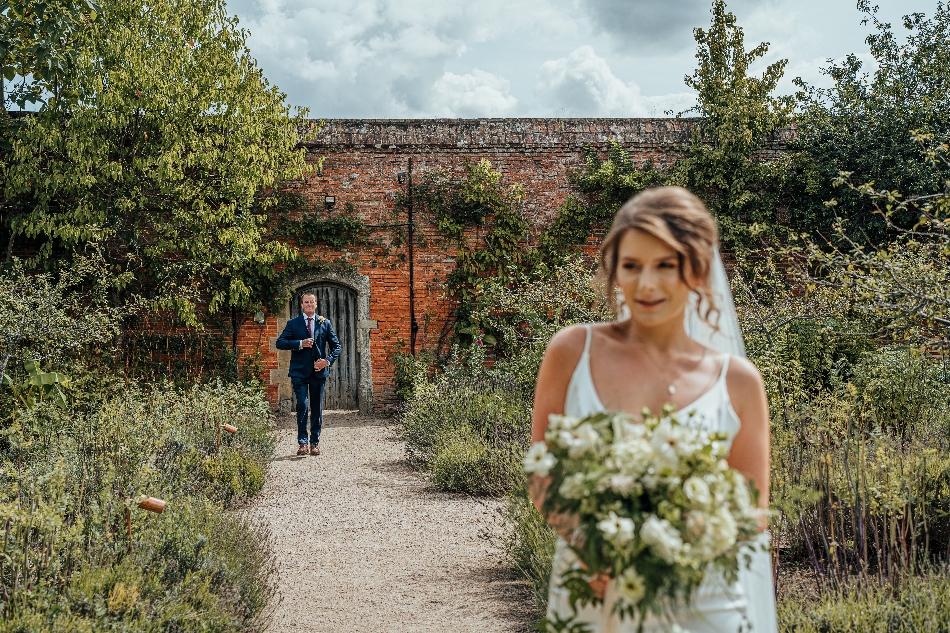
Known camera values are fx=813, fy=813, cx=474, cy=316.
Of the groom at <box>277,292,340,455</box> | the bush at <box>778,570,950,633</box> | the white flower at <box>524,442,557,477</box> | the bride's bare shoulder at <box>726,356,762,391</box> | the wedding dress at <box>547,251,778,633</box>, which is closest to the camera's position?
the white flower at <box>524,442,557,477</box>

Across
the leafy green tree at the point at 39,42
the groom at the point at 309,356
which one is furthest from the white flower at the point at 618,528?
the leafy green tree at the point at 39,42

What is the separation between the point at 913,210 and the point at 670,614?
1167 cm

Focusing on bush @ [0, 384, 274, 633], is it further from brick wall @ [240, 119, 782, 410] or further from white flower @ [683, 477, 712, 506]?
brick wall @ [240, 119, 782, 410]

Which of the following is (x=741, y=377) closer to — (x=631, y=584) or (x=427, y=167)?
(x=631, y=584)

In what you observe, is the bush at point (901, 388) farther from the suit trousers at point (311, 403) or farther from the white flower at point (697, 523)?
the white flower at point (697, 523)

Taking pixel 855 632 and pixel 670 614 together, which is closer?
pixel 670 614

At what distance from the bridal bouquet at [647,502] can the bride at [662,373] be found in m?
0.15

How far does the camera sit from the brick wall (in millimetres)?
11781

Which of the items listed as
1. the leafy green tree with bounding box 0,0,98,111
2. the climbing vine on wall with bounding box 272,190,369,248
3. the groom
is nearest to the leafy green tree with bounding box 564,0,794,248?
the climbing vine on wall with bounding box 272,190,369,248

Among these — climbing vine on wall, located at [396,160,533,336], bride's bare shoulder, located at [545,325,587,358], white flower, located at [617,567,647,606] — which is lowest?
white flower, located at [617,567,647,606]

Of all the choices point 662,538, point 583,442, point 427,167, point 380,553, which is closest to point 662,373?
point 583,442

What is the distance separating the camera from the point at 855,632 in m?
3.29

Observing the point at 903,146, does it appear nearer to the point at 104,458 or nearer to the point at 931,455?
the point at 931,455

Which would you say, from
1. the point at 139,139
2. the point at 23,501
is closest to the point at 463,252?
the point at 139,139
